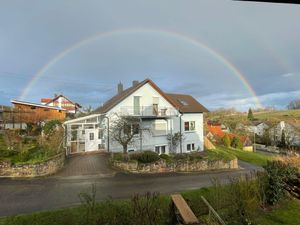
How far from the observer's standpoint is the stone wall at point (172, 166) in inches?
709

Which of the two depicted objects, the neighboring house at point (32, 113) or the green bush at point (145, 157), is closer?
the green bush at point (145, 157)

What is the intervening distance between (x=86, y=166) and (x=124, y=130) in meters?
5.16

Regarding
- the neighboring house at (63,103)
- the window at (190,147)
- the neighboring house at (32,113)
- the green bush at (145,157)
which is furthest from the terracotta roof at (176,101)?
the neighboring house at (63,103)

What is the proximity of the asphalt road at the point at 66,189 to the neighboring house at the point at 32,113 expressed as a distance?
53.1 ft

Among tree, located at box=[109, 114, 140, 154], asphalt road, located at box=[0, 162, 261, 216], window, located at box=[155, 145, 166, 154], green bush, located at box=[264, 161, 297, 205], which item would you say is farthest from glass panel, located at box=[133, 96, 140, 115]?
green bush, located at box=[264, 161, 297, 205]

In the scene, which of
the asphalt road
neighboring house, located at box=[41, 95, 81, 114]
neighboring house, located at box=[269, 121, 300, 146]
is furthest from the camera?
neighboring house, located at box=[41, 95, 81, 114]

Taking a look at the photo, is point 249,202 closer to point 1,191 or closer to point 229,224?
point 229,224

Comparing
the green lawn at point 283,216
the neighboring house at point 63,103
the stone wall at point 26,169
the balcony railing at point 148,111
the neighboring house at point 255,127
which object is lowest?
the green lawn at point 283,216

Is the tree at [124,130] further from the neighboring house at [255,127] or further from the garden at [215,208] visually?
the neighboring house at [255,127]

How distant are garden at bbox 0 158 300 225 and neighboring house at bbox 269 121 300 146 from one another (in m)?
→ 48.5

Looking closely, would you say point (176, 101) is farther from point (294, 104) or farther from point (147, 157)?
point (294, 104)

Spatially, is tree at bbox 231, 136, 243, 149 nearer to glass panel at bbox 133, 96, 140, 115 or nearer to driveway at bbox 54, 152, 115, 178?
glass panel at bbox 133, 96, 140, 115

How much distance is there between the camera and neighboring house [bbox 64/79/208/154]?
933 inches

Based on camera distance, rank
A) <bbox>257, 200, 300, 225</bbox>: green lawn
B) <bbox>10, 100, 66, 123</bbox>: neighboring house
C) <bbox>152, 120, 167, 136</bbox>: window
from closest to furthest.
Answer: <bbox>257, 200, 300, 225</bbox>: green lawn → <bbox>152, 120, 167, 136</bbox>: window → <bbox>10, 100, 66, 123</bbox>: neighboring house
